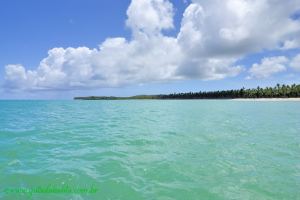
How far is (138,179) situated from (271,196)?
15.4 ft

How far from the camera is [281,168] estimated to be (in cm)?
1120

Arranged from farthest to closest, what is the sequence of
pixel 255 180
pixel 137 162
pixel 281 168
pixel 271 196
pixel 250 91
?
pixel 250 91
pixel 137 162
pixel 281 168
pixel 255 180
pixel 271 196

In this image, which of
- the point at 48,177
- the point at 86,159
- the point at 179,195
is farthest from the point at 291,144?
the point at 48,177

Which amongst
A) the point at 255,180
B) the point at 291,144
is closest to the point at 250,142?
the point at 291,144

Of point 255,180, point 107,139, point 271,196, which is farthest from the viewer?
point 107,139

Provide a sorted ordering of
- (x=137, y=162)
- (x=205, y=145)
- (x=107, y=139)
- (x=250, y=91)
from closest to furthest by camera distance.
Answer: (x=137, y=162), (x=205, y=145), (x=107, y=139), (x=250, y=91)

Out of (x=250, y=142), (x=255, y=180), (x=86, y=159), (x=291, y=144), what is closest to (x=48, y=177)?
(x=86, y=159)

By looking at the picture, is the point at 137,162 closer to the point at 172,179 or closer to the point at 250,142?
the point at 172,179

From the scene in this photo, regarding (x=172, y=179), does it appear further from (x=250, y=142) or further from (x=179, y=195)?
(x=250, y=142)

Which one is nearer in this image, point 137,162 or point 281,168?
point 281,168

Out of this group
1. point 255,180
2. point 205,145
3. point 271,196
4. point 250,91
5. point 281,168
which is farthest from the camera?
point 250,91

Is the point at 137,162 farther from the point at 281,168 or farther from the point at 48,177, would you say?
the point at 281,168

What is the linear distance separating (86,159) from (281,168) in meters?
9.23

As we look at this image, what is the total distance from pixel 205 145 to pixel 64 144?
9336 millimetres
